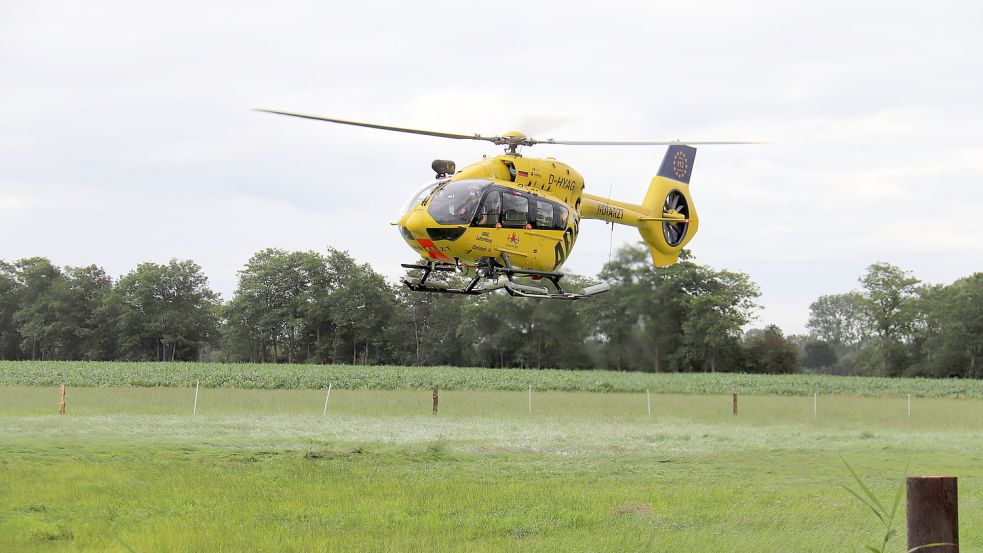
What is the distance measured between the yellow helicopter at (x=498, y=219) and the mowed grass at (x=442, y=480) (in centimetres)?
389

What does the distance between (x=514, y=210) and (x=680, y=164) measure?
915 centimetres

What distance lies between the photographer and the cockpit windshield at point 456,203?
1933 centimetres

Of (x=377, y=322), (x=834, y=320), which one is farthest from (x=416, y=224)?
(x=834, y=320)

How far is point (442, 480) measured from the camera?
1759 centimetres

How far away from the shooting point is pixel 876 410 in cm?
4269

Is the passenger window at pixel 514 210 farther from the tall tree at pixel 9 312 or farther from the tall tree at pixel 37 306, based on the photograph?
the tall tree at pixel 9 312

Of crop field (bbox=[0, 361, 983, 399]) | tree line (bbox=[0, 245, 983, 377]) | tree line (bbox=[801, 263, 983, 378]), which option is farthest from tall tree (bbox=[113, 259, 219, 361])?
tree line (bbox=[801, 263, 983, 378])

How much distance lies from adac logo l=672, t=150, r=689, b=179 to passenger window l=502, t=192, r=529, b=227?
858cm

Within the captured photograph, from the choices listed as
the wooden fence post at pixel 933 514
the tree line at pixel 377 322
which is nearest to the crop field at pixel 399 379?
the tree line at pixel 377 322

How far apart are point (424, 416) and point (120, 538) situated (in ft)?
71.1

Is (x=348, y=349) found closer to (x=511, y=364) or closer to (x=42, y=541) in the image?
(x=511, y=364)

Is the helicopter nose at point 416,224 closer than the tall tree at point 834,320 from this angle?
Yes

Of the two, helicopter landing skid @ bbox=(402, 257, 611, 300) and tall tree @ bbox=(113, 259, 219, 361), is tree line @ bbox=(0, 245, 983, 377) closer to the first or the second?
tall tree @ bbox=(113, 259, 219, 361)

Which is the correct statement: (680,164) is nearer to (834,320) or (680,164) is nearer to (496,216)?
(496,216)
